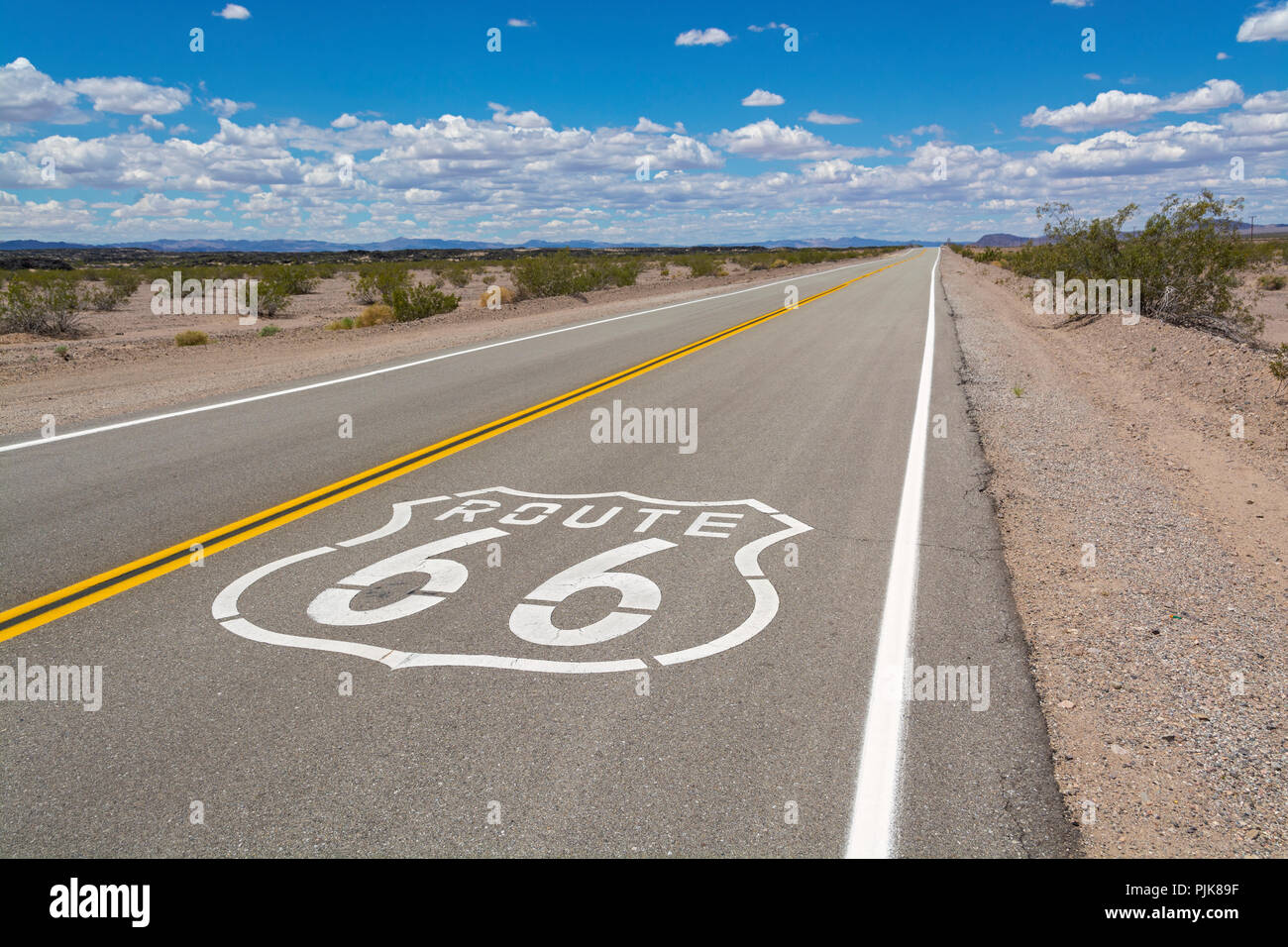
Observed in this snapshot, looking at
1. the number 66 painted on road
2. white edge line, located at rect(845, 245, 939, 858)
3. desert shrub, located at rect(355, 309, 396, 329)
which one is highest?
desert shrub, located at rect(355, 309, 396, 329)

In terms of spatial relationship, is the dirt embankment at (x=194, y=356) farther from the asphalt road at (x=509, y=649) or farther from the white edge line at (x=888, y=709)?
the white edge line at (x=888, y=709)

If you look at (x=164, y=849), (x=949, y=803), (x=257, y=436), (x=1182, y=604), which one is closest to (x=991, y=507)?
(x=1182, y=604)

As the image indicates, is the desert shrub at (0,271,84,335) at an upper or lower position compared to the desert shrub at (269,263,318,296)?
lower

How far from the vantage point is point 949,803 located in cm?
311

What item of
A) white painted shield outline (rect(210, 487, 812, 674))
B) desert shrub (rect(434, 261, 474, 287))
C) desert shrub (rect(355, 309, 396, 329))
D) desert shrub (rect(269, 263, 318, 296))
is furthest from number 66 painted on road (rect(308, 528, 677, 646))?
desert shrub (rect(434, 261, 474, 287))

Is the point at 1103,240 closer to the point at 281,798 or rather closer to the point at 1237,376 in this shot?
the point at 1237,376

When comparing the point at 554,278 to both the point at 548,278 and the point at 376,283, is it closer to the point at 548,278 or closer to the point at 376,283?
the point at 548,278

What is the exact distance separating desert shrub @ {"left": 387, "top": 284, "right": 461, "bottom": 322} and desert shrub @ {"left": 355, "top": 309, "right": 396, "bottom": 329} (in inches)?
11.0

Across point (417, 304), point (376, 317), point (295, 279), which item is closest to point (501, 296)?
point (417, 304)

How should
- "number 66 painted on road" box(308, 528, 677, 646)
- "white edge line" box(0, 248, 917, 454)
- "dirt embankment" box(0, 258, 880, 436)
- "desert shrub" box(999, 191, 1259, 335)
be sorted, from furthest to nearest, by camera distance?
"desert shrub" box(999, 191, 1259, 335) < "dirt embankment" box(0, 258, 880, 436) < "white edge line" box(0, 248, 917, 454) < "number 66 painted on road" box(308, 528, 677, 646)

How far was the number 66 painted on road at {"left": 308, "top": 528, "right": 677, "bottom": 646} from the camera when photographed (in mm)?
4449

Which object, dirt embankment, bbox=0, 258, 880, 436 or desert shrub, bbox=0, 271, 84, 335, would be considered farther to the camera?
desert shrub, bbox=0, 271, 84, 335

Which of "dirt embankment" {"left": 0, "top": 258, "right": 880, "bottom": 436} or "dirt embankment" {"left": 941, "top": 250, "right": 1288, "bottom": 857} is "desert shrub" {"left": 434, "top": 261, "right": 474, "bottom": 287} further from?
"dirt embankment" {"left": 941, "top": 250, "right": 1288, "bottom": 857}

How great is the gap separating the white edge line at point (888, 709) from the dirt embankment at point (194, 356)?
898 centimetres
